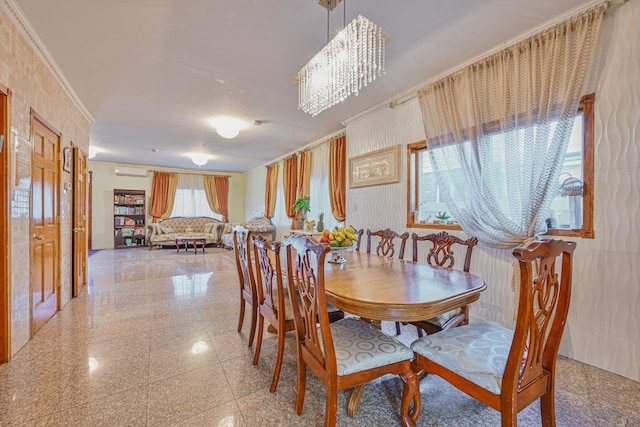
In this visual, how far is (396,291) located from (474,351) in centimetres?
42

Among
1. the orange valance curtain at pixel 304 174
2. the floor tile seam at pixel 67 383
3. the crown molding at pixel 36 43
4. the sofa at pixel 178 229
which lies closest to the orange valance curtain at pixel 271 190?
the orange valance curtain at pixel 304 174

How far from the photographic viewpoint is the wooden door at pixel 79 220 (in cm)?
347

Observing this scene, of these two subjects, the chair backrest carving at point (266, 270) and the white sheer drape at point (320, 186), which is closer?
the chair backrest carving at point (266, 270)

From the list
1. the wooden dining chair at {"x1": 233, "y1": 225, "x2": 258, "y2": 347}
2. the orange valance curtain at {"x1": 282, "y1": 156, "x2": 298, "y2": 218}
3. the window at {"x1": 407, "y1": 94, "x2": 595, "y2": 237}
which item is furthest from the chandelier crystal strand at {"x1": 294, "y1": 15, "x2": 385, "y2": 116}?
the orange valance curtain at {"x1": 282, "y1": 156, "x2": 298, "y2": 218}

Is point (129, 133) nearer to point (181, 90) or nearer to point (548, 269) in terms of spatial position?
point (181, 90)

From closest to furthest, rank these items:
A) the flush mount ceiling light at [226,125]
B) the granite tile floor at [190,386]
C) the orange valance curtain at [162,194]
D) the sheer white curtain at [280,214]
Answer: the granite tile floor at [190,386] → the flush mount ceiling light at [226,125] → the sheer white curtain at [280,214] → the orange valance curtain at [162,194]

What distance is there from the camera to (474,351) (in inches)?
50.0

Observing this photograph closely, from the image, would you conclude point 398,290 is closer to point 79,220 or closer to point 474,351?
point 474,351

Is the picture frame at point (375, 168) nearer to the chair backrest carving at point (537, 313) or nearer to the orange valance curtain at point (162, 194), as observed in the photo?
the chair backrest carving at point (537, 313)

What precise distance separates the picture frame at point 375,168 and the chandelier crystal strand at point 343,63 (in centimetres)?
131

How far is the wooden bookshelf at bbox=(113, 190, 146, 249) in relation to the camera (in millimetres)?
7926

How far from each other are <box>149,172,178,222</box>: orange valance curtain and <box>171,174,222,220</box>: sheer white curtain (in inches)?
7.5

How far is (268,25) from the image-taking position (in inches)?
82.9

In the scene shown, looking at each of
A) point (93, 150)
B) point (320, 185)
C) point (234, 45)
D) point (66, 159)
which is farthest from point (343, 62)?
point (93, 150)
